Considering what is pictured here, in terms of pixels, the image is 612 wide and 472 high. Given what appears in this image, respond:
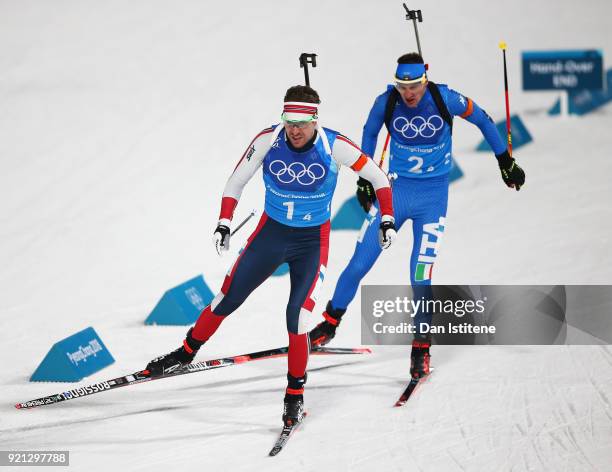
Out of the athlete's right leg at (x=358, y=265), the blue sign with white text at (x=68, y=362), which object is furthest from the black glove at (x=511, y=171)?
the blue sign with white text at (x=68, y=362)

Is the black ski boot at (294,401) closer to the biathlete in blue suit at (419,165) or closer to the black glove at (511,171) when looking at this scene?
the biathlete in blue suit at (419,165)

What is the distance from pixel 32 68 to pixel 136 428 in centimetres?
1133

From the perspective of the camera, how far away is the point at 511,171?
7.72 meters

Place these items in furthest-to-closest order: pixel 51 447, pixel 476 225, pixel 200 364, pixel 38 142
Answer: pixel 38 142 → pixel 476 225 → pixel 200 364 → pixel 51 447

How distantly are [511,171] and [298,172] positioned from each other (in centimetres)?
194

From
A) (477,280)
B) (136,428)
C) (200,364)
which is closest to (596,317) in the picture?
(477,280)

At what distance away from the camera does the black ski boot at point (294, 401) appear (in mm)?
6570

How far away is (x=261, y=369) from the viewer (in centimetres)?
792

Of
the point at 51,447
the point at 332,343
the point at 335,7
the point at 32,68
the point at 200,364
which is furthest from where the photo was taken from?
the point at 335,7

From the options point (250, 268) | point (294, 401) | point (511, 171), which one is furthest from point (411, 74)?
point (294, 401)

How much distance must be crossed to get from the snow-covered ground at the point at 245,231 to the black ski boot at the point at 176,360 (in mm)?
284

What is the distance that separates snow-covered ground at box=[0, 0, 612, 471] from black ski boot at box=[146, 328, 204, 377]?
284 mm

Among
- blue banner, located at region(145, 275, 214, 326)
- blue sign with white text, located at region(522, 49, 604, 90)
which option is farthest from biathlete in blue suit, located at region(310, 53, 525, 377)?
blue sign with white text, located at region(522, 49, 604, 90)

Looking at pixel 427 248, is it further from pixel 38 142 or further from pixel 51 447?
pixel 38 142
